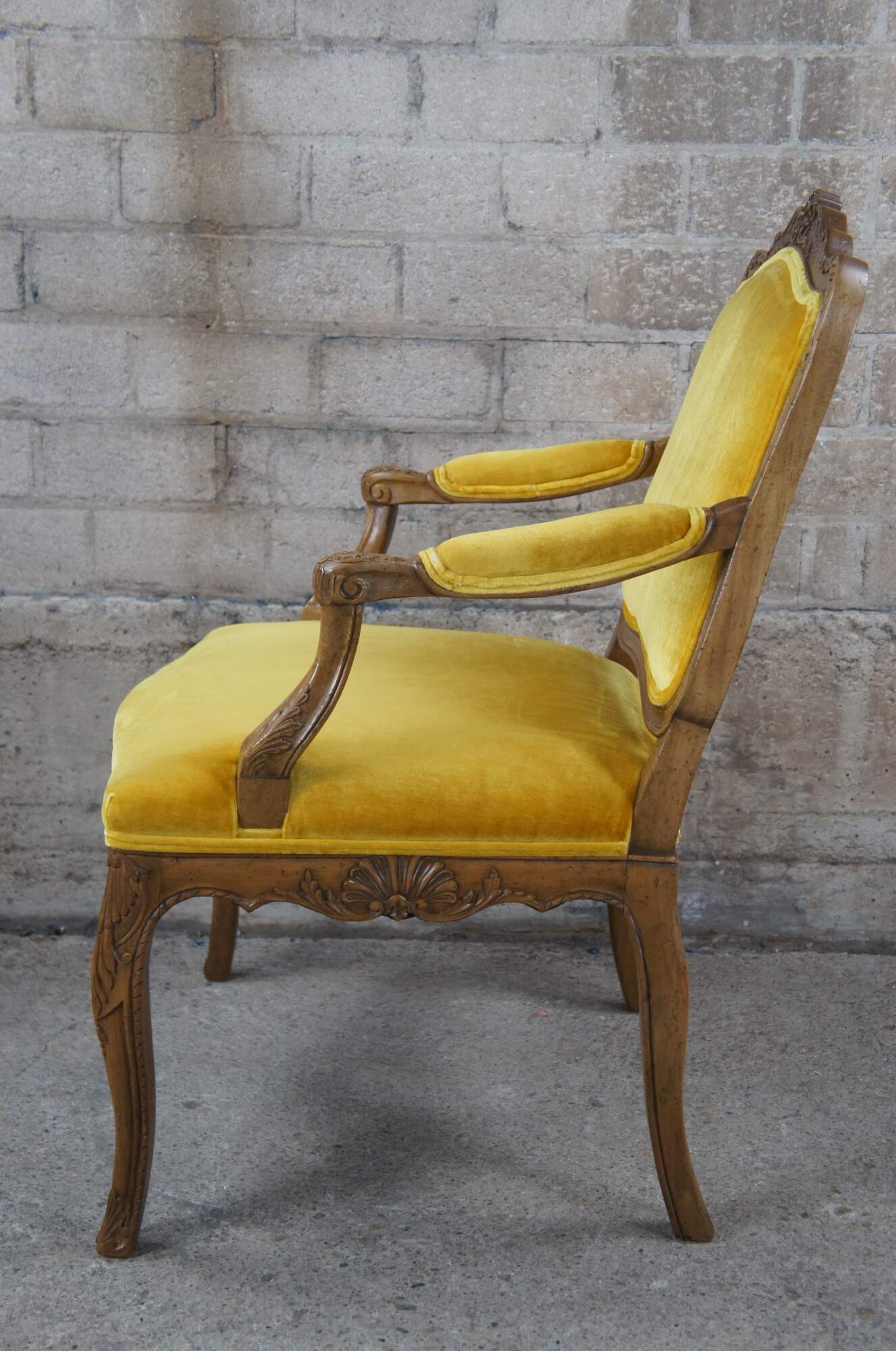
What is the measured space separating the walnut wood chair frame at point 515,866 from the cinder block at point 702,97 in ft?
2.13

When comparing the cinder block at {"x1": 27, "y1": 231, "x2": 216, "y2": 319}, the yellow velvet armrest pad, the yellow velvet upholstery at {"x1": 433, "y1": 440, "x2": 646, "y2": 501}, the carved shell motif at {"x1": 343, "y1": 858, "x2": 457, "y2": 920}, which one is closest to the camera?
the yellow velvet armrest pad

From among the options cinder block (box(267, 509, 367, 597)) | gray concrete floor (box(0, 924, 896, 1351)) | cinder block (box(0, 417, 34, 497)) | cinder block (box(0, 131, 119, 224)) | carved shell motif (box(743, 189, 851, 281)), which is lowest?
gray concrete floor (box(0, 924, 896, 1351))

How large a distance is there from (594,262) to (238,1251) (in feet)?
5.00

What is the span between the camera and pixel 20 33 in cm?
190

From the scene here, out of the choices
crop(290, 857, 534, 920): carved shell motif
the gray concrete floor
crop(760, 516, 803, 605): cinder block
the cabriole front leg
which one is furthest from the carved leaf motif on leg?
crop(760, 516, 803, 605): cinder block

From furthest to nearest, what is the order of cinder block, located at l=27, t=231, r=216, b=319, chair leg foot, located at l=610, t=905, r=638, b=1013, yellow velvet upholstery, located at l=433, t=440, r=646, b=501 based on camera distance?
cinder block, located at l=27, t=231, r=216, b=319 → chair leg foot, located at l=610, t=905, r=638, b=1013 → yellow velvet upholstery, located at l=433, t=440, r=646, b=501

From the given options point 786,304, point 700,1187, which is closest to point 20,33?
point 786,304

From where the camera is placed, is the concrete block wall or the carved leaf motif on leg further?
the concrete block wall

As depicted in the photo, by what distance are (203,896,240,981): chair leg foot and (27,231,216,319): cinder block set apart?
0.97m

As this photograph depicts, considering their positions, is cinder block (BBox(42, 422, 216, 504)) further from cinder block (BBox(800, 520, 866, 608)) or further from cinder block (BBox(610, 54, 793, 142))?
cinder block (BBox(800, 520, 866, 608))

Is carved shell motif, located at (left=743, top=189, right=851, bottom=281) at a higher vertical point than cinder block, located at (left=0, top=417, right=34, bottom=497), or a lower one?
higher

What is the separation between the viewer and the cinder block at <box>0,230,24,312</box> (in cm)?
195

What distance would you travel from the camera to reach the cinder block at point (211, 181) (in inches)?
75.4

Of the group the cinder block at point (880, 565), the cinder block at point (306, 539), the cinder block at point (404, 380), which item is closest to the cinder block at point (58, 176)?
the cinder block at point (404, 380)
